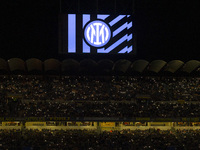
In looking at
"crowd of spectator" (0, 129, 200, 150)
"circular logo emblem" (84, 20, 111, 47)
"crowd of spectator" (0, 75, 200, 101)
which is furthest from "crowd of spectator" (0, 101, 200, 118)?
"circular logo emblem" (84, 20, 111, 47)

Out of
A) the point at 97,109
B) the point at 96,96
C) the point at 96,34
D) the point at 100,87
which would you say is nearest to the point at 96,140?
the point at 97,109

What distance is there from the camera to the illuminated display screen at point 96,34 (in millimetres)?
52000

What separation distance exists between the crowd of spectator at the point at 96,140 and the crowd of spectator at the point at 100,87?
6.48 m

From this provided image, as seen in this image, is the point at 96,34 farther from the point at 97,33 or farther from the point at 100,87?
the point at 100,87

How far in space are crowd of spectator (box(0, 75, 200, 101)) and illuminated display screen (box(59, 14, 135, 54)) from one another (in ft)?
13.4

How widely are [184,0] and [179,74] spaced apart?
31.5ft

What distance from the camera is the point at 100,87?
53.2m

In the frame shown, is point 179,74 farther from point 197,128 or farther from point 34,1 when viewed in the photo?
point 34,1

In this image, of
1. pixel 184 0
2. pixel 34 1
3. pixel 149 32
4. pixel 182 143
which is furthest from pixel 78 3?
pixel 182 143

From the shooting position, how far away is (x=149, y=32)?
2153 inches

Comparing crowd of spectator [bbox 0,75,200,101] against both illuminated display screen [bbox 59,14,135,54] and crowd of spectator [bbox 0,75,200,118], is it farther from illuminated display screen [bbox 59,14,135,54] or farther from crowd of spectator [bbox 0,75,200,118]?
illuminated display screen [bbox 59,14,135,54]

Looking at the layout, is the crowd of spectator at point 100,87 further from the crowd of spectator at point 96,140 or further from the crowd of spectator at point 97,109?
the crowd of spectator at point 96,140

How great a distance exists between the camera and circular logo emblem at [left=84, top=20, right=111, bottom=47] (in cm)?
5189

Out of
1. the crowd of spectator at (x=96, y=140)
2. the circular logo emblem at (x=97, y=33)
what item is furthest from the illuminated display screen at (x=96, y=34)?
the crowd of spectator at (x=96, y=140)
